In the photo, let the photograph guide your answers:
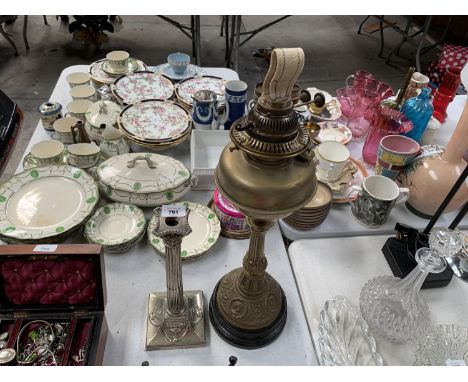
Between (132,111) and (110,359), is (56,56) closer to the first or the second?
(132,111)

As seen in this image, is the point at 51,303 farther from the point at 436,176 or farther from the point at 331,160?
the point at 436,176

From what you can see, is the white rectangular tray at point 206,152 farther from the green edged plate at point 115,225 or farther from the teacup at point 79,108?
the teacup at point 79,108

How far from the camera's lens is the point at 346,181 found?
47.8 inches

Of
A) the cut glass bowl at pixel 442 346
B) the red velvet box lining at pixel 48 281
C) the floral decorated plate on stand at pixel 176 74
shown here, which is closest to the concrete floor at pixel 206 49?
the floral decorated plate on stand at pixel 176 74

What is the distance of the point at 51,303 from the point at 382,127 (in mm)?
1087

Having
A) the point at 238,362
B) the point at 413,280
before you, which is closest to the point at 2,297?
the point at 238,362

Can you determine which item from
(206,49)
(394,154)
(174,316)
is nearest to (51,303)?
(174,316)

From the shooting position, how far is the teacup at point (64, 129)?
1.31m

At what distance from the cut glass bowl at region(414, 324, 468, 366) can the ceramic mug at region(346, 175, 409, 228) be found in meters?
0.34

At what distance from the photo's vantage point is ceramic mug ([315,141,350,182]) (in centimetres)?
120

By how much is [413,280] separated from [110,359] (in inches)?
26.5

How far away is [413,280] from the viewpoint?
2.89ft

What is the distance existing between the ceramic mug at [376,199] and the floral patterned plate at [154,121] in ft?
1.95

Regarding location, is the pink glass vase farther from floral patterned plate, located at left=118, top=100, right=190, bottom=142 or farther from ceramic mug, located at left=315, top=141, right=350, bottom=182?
floral patterned plate, located at left=118, top=100, right=190, bottom=142
